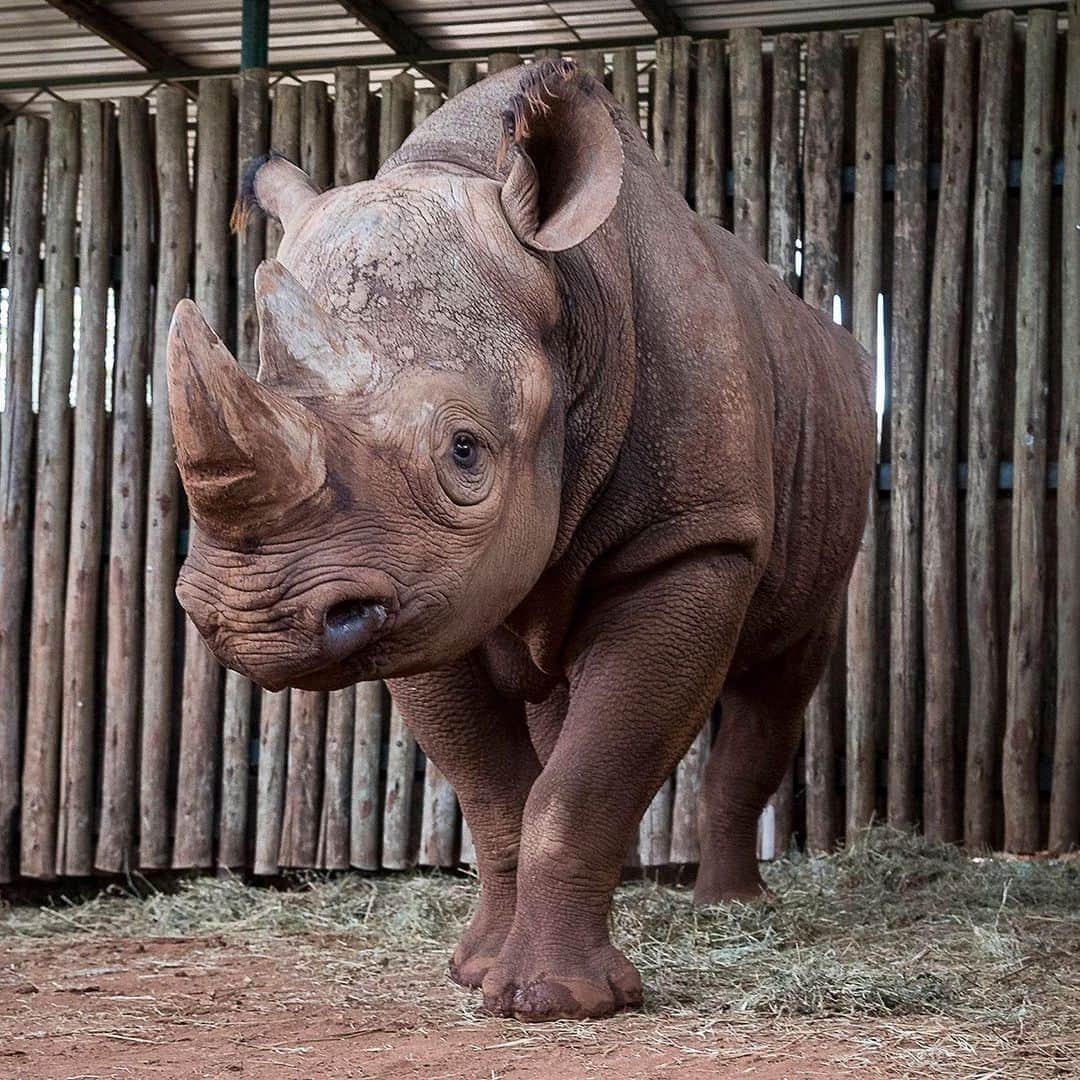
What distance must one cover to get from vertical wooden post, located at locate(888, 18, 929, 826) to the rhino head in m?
3.14

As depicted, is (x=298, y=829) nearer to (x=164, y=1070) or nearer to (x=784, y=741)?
(x=784, y=741)

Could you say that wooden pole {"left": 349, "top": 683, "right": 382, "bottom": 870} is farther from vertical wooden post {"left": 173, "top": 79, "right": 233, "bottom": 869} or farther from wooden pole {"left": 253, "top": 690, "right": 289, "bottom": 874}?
vertical wooden post {"left": 173, "top": 79, "right": 233, "bottom": 869}

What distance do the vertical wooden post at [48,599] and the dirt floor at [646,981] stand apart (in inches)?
26.8

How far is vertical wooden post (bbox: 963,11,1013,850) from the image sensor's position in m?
6.79

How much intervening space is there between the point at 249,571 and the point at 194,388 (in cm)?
34

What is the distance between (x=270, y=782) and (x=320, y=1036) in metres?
3.30

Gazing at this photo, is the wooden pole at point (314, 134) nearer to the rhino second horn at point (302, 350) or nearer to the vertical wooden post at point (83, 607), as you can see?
the vertical wooden post at point (83, 607)

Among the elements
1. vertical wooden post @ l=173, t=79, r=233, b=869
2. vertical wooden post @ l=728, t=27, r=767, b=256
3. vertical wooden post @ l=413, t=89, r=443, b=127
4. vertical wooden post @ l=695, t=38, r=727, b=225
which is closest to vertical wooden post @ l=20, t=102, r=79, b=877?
vertical wooden post @ l=173, t=79, r=233, b=869

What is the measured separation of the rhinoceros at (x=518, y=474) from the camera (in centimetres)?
320

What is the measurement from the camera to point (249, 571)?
318cm

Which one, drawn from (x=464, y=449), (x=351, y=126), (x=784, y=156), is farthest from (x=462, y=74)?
(x=464, y=449)

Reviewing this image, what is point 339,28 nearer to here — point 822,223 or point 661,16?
point 661,16

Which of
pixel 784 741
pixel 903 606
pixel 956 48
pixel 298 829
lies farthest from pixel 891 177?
pixel 298 829

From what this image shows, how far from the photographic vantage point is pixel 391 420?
11.0 feet
